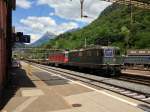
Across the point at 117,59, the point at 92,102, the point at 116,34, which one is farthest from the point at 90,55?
the point at 116,34

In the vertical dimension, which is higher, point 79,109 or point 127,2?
point 127,2

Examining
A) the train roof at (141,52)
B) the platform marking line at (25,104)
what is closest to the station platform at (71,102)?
the platform marking line at (25,104)

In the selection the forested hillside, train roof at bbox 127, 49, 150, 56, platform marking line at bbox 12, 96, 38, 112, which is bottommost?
platform marking line at bbox 12, 96, 38, 112

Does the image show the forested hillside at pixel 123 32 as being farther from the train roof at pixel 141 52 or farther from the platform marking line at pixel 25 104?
the platform marking line at pixel 25 104

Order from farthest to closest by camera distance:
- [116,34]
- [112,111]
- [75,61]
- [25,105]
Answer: [116,34], [75,61], [25,105], [112,111]

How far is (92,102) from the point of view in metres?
15.7

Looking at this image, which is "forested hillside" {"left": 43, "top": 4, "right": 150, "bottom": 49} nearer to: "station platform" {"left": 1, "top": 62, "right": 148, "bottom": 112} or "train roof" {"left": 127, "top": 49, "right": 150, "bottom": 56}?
"train roof" {"left": 127, "top": 49, "right": 150, "bottom": 56}

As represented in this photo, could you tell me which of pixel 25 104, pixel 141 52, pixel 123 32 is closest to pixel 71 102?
pixel 25 104

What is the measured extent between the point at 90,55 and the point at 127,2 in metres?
6.88

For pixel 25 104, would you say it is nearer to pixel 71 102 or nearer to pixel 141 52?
pixel 71 102

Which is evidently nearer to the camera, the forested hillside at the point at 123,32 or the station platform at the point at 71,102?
the station platform at the point at 71,102

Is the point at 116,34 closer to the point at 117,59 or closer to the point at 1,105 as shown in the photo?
the point at 117,59

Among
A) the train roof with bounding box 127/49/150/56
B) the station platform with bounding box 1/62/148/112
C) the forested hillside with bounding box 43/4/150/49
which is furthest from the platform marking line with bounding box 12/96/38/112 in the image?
the forested hillside with bounding box 43/4/150/49

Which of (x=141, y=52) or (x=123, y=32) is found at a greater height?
(x=123, y=32)
